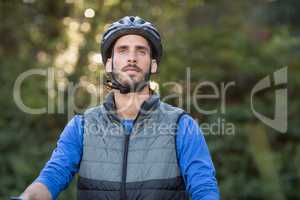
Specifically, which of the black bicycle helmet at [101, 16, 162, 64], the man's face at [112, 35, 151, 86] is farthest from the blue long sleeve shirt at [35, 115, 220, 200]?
the black bicycle helmet at [101, 16, 162, 64]

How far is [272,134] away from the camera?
29.7ft

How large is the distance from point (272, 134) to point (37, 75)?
12.2 ft

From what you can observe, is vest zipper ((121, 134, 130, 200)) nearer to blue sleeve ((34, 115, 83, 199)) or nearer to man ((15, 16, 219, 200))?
man ((15, 16, 219, 200))

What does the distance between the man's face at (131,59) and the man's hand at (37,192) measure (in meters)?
0.85

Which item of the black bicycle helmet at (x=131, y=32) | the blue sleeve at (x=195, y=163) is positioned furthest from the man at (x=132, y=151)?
the black bicycle helmet at (x=131, y=32)

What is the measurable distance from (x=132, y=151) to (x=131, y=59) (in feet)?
1.92

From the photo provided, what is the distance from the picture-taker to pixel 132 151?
3324mm

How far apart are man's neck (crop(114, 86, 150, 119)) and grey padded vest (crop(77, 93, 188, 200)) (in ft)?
0.20

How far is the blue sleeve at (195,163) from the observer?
315 centimetres

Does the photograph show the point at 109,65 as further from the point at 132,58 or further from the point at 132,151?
the point at 132,151

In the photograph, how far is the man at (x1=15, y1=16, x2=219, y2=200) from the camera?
127 inches

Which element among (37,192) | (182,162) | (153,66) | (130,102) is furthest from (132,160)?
(153,66)

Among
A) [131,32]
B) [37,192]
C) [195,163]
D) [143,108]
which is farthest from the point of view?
[131,32]

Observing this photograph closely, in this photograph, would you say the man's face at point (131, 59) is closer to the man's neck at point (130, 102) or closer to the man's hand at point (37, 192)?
the man's neck at point (130, 102)
